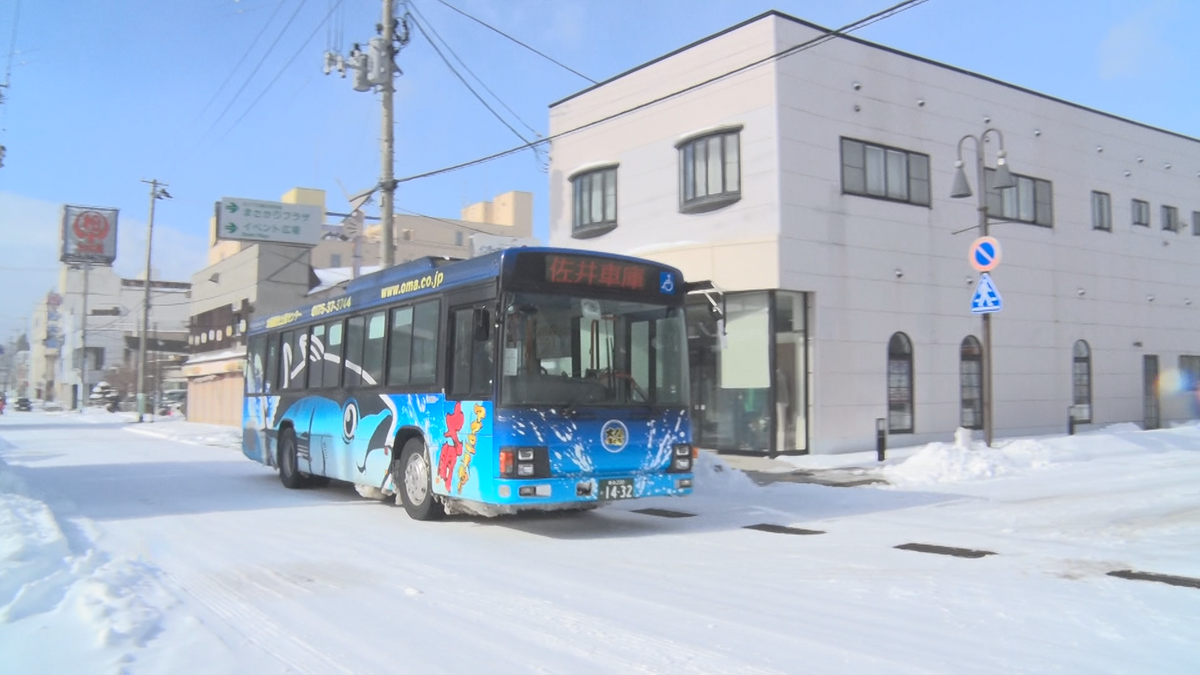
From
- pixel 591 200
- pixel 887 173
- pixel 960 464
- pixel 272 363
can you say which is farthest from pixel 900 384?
pixel 272 363

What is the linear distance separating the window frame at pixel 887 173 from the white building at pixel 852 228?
2.1 inches

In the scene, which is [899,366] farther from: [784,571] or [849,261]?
[784,571]

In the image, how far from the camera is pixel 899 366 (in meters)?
20.9

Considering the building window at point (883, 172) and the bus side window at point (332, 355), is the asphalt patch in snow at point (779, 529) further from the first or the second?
the building window at point (883, 172)

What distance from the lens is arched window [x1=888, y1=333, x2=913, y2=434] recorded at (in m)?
20.7

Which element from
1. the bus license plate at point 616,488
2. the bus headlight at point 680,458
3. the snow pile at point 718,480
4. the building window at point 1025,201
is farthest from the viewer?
the building window at point 1025,201

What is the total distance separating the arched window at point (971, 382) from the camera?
73.0ft

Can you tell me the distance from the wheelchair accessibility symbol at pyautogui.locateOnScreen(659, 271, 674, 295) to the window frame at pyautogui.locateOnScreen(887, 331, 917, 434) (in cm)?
1165

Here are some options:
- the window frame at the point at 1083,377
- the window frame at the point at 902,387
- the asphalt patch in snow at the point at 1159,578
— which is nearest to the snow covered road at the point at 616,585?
the asphalt patch in snow at the point at 1159,578

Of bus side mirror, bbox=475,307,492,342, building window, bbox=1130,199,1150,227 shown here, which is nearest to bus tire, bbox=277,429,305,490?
bus side mirror, bbox=475,307,492,342

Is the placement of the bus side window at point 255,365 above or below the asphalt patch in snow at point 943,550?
above

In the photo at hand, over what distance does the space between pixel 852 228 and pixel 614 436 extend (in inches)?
487

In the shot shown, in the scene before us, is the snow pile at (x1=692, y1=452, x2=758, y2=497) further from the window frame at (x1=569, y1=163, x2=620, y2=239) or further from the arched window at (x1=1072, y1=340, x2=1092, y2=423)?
the arched window at (x1=1072, y1=340, x2=1092, y2=423)

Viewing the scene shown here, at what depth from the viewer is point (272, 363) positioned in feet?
54.5
